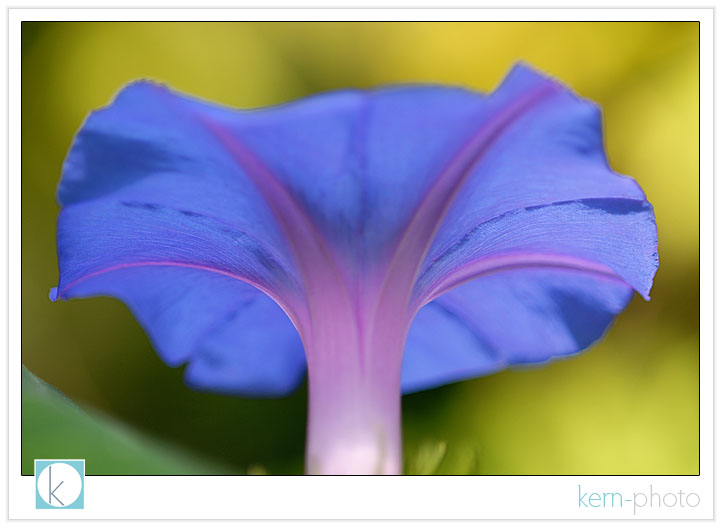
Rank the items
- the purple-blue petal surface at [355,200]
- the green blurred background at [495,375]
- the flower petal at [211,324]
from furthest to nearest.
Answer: the green blurred background at [495,375] < the flower petal at [211,324] < the purple-blue petal surface at [355,200]

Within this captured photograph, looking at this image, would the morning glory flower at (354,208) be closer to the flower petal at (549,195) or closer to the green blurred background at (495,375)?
the flower petal at (549,195)

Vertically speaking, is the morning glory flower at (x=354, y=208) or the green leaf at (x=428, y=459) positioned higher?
the morning glory flower at (x=354, y=208)

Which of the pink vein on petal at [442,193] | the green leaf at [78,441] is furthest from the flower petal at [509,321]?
the green leaf at [78,441]

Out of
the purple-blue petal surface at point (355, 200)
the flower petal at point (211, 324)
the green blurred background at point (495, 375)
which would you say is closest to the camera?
the purple-blue petal surface at point (355, 200)
